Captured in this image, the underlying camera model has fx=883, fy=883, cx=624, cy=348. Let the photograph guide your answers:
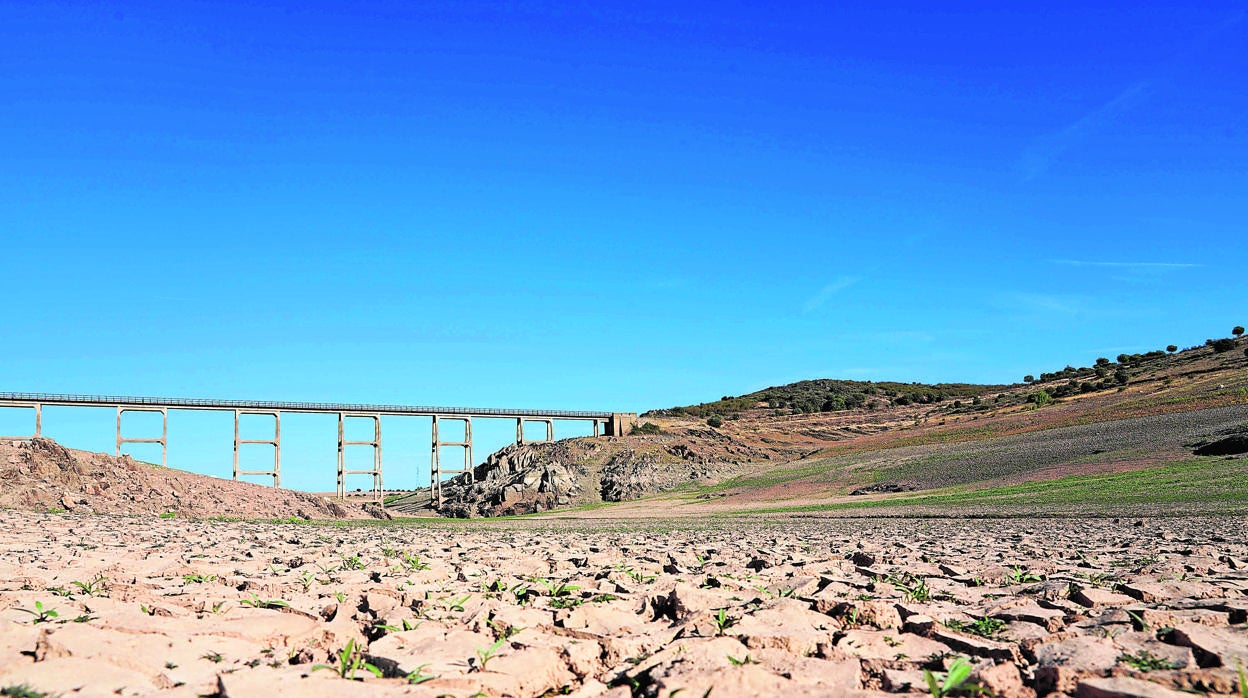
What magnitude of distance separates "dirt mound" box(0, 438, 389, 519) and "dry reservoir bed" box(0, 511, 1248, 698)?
20037 mm

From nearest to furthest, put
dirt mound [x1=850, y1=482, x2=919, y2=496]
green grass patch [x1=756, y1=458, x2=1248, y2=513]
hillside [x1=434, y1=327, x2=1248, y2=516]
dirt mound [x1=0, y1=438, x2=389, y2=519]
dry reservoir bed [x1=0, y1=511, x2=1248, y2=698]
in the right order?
dry reservoir bed [x1=0, y1=511, x2=1248, y2=698]
green grass patch [x1=756, y1=458, x2=1248, y2=513]
dirt mound [x1=0, y1=438, x2=389, y2=519]
hillside [x1=434, y1=327, x2=1248, y2=516]
dirt mound [x1=850, y1=482, x2=919, y2=496]

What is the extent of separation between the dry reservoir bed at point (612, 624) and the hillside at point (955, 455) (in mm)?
16693

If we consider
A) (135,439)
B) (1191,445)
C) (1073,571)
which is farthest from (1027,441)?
(135,439)

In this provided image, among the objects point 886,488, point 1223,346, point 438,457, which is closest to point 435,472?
point 438,457

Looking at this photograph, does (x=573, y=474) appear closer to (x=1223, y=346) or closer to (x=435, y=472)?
(x=435, y=472)

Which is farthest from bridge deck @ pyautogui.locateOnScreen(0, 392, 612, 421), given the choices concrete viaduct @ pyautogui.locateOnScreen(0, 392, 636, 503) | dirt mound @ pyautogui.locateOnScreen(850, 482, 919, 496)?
dirt mound @ pyautogui.locateOnScreen(850, 482, 919, 496)

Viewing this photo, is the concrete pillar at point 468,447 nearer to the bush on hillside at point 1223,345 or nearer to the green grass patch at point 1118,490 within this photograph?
the green grass patch at point 1118,490

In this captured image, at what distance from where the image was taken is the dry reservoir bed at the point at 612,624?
4.08 meters

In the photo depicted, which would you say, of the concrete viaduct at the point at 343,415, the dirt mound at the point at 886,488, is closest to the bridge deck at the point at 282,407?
the concrete viaduct at the point at 343,415

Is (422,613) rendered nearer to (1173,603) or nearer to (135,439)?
(1173,603)

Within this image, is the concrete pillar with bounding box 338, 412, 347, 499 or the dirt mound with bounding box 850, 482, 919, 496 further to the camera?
the concrete pillar with bounding box 338, 412, 347, 499

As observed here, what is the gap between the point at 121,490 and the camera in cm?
3034

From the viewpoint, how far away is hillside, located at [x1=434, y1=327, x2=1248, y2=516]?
32.0 metres

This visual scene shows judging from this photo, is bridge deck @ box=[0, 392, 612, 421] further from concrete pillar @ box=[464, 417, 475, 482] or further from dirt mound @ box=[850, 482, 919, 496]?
dirt mound @ box=[850, 482, 919, 496]
